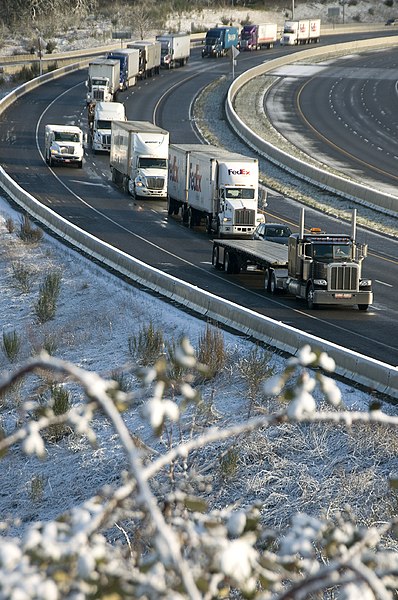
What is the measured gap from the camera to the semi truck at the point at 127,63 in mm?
93500

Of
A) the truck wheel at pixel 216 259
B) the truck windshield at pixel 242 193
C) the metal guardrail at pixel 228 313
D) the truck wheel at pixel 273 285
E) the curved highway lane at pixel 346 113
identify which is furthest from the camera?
the curved highway lane at pixel 346 113

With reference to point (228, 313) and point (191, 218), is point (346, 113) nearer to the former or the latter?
point (191, 218)

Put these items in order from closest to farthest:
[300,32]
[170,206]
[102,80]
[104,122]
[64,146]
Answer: [170,206] < [64,146] < [104,122] < [102,80] < [300,32]

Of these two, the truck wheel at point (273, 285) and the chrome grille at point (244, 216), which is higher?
the truck wheel at point (273, 285)

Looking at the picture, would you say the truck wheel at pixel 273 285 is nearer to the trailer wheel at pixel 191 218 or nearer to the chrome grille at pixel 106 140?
the trailer wheel at pixel 191 218

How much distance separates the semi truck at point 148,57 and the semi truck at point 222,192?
5413 centimetres

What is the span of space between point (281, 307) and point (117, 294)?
14.7 ft

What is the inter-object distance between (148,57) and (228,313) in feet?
255

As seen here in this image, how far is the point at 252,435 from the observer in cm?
1894

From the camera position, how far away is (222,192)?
148 ft

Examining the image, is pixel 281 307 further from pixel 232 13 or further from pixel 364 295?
pixel 232 13

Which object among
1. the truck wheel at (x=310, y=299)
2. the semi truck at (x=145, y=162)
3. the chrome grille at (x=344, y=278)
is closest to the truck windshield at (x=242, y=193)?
the semi truck at (x=145, y=162)

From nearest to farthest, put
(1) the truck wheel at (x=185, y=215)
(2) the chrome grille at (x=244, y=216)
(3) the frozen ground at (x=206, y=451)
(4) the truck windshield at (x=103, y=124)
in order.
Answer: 1. (3) the frozen ground at (x=206, y=451)
2. (2) the chrome grille at (x=244, y=216)
3. (1) the truck wheel at (x=185, y=215)
4. (4) the truck windshield at (x=103, y=124)

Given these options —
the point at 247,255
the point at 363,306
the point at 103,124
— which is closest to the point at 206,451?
the point at 363,306
